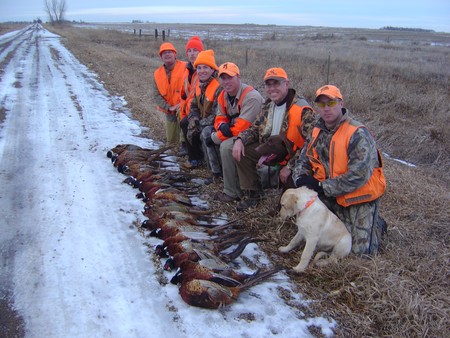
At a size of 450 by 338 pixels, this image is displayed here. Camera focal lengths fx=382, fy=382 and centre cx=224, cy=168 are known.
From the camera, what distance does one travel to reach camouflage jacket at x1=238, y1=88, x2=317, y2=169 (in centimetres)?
443

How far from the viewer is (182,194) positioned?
4.89 metres

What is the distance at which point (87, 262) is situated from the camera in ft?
11.7

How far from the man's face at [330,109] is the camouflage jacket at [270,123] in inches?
18.2

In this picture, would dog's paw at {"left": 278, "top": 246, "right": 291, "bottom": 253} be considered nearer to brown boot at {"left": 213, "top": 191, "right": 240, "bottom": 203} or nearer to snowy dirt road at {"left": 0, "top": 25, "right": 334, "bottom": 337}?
snowy dirt road at {"left": 0, "top": 25, "right": 334, "bottom": 337}

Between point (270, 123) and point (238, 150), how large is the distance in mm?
515

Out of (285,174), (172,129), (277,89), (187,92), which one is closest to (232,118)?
(277,89)

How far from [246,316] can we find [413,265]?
174 cm

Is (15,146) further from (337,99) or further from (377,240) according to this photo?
(377,240)

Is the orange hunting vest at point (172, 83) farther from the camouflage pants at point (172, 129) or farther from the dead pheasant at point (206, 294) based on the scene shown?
the dead pheasant at point (206, 294)

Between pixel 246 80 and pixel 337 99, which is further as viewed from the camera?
pixel 246 80

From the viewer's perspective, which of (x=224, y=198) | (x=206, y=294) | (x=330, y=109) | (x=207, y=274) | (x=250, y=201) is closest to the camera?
(x=206, y=294)

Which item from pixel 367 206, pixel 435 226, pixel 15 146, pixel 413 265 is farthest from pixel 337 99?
pixel 15 146

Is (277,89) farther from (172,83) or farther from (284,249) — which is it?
(172,83)

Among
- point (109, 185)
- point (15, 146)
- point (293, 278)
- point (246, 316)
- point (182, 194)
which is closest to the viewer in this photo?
point (246, 316)
